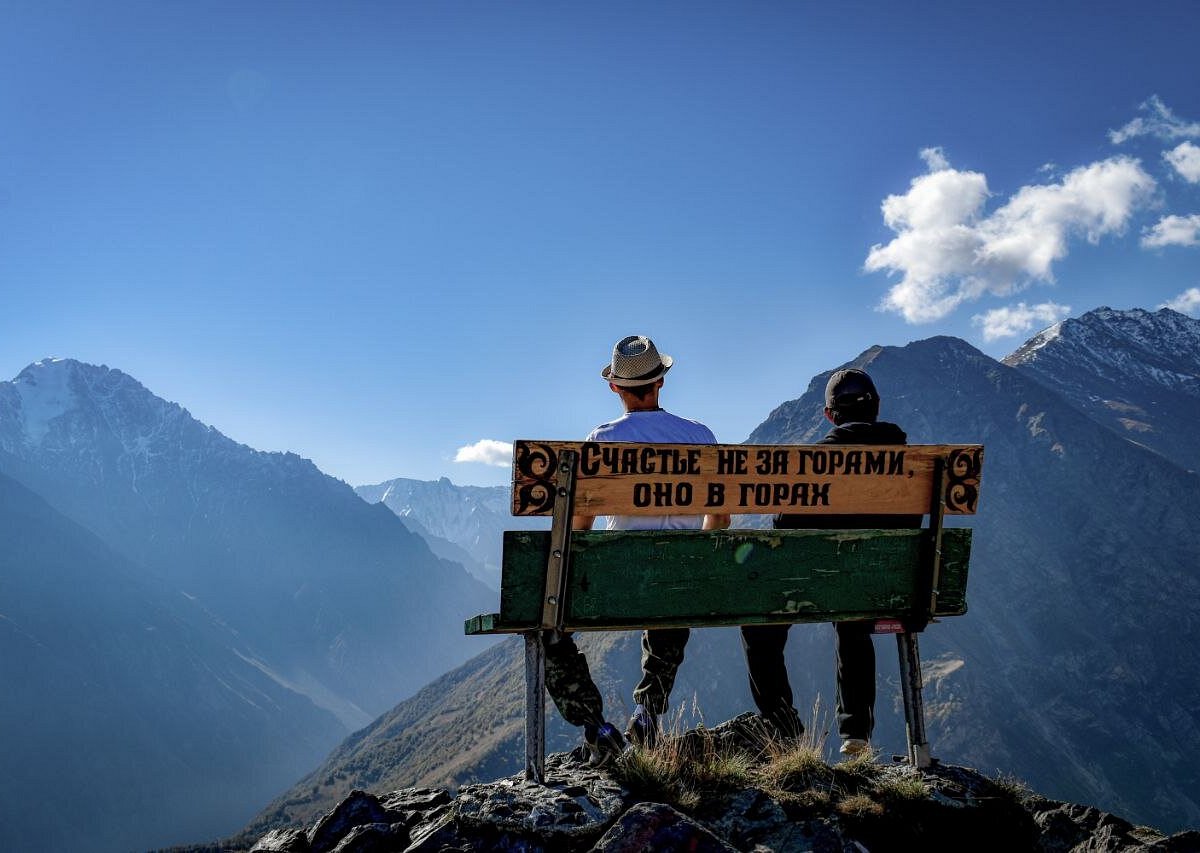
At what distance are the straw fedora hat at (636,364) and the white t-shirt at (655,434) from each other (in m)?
0.27

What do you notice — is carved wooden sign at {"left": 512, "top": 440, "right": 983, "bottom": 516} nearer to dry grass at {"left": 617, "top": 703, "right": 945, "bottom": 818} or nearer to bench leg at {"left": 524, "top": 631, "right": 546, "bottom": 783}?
bench leg at {"left": 524, "top": 631, "right": 546, "bottom": 783}

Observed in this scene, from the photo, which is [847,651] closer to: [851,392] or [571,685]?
[851,392]

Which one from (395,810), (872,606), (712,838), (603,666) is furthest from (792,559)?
(603,666)

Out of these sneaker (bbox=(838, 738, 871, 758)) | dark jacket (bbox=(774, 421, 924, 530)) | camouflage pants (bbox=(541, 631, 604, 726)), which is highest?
dark jacket (bbox=(774, 421, 924, 530))

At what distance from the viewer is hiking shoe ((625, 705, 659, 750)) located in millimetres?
5594

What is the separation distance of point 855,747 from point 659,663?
162 cm

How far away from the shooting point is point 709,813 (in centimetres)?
498

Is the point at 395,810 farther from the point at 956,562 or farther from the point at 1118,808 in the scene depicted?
the point at 1118,808

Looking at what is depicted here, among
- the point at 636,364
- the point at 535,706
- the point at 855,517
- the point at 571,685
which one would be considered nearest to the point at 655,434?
the point at 636,364

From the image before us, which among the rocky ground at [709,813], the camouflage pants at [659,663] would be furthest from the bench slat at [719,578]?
the rocky ground at [709,813]

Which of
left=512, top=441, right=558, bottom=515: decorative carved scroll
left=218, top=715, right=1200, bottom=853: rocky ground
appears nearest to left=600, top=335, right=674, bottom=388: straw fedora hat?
left=512, top=441, right=558, bottom=515: decorative carved scroll

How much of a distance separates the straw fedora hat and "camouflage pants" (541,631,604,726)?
6.26 feet

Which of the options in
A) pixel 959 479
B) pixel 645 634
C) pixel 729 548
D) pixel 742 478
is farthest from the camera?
pixel 645 634

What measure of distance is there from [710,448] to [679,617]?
1.11m
